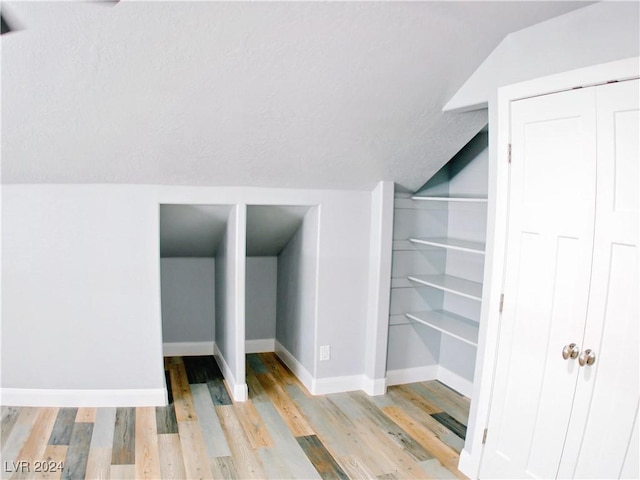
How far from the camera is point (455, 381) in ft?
12.0

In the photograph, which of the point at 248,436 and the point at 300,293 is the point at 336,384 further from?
the point at 248,436

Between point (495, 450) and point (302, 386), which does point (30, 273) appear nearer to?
point (302, 386)

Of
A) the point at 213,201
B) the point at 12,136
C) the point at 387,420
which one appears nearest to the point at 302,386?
the point at 387,420

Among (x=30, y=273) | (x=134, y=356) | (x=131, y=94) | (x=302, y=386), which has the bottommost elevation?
(x=302, y=386)

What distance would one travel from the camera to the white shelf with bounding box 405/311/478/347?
320 cm

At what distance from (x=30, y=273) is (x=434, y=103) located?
2.61 metres

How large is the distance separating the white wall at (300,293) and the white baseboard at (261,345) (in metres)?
0.11

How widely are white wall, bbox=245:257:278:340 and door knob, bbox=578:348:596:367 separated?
8.84 ft

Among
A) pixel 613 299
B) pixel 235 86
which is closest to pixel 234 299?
pixel 235 86

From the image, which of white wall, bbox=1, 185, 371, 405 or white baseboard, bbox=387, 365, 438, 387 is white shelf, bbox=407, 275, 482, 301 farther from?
white wall, bbox=1, 185, 371, 405

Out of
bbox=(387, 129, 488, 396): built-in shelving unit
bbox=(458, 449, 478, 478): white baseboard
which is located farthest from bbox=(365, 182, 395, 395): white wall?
bbox=(458, 449, 478, 478): white baseboard

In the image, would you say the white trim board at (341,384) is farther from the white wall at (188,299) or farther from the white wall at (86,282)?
the white wall at (188,299)

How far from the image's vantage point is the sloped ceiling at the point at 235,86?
6.66 feet

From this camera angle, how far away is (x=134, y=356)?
10.3 feet
